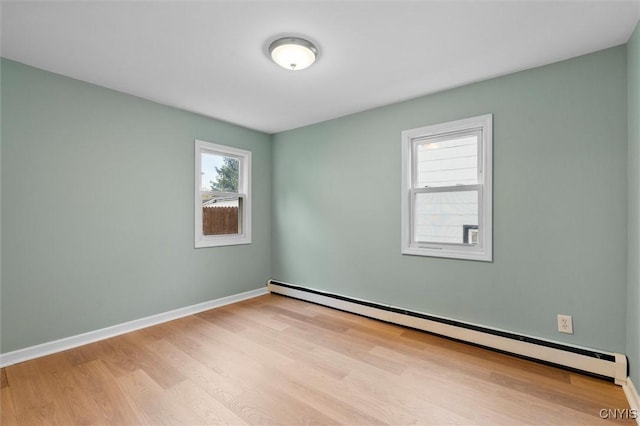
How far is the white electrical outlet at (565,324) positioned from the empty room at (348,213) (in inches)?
0.4

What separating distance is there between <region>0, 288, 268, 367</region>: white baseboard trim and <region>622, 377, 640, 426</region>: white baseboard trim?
3.89m

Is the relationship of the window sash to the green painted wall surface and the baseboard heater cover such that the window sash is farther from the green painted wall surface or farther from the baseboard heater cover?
the green painted wall surface

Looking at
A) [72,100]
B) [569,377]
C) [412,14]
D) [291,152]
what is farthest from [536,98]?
[72,100]

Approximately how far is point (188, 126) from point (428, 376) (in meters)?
3.66

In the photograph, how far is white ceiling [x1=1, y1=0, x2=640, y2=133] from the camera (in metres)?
1.81

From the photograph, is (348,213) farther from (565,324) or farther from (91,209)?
(91,209)

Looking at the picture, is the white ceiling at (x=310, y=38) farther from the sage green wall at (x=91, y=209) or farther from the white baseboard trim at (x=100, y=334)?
the white baseboard trim at (x=100, y=334)

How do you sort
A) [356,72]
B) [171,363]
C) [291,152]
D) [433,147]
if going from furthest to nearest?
[291,152]
[433,147]
[356,72]
[171,363]

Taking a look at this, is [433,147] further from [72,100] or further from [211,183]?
[72,100]

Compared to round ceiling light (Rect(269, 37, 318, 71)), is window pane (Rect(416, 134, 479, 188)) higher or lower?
lower

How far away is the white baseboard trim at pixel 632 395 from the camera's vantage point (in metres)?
1.77

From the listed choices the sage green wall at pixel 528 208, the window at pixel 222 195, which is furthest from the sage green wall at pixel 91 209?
the sage green wall at pixel 528 208

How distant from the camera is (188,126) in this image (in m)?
3.60

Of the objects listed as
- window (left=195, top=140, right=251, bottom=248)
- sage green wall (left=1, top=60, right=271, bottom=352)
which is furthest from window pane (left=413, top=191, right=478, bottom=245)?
sage green wall (left=1, top=60, right=271, bottom=352)
